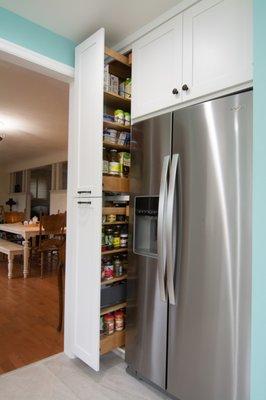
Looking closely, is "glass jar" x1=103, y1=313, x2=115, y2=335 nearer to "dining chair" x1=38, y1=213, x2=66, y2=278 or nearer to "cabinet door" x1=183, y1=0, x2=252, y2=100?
"cabinet door" x1=183, y1=0, x2=252, y2=100

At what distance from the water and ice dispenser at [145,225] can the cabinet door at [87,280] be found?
25 centimetres

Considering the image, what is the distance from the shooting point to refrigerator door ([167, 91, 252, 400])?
1.23 metres

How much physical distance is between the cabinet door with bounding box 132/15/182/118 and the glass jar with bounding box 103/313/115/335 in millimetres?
1434

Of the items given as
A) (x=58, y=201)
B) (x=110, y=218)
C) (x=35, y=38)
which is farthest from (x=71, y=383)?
(x=58, y=201)

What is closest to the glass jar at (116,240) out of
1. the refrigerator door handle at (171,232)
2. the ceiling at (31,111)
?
the refrigerator door handle at (171,232)

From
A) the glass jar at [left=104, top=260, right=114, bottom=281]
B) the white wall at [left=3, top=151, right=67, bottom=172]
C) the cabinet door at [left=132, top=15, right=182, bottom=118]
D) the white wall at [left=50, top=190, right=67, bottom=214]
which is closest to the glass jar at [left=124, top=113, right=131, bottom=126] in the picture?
the cabinet door at [left=132, top=15, right=182, bottom=118]

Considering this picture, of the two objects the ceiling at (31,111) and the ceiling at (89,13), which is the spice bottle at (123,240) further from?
the ceiling at (31,111)

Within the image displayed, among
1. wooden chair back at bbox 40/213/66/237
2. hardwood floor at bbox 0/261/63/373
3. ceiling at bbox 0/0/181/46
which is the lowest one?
hardwood floor at bbox 0/261/63/373

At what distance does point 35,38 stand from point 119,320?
205 cm

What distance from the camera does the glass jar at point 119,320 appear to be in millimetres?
1950

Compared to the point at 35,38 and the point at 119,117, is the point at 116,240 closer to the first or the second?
the point at 119,117

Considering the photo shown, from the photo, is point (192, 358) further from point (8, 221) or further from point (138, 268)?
point (8, 221)

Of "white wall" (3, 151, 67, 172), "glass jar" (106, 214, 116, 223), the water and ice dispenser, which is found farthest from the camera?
"white wall" (3, 151, 67, 172)

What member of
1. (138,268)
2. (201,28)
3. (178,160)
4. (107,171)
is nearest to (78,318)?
(138,268)
